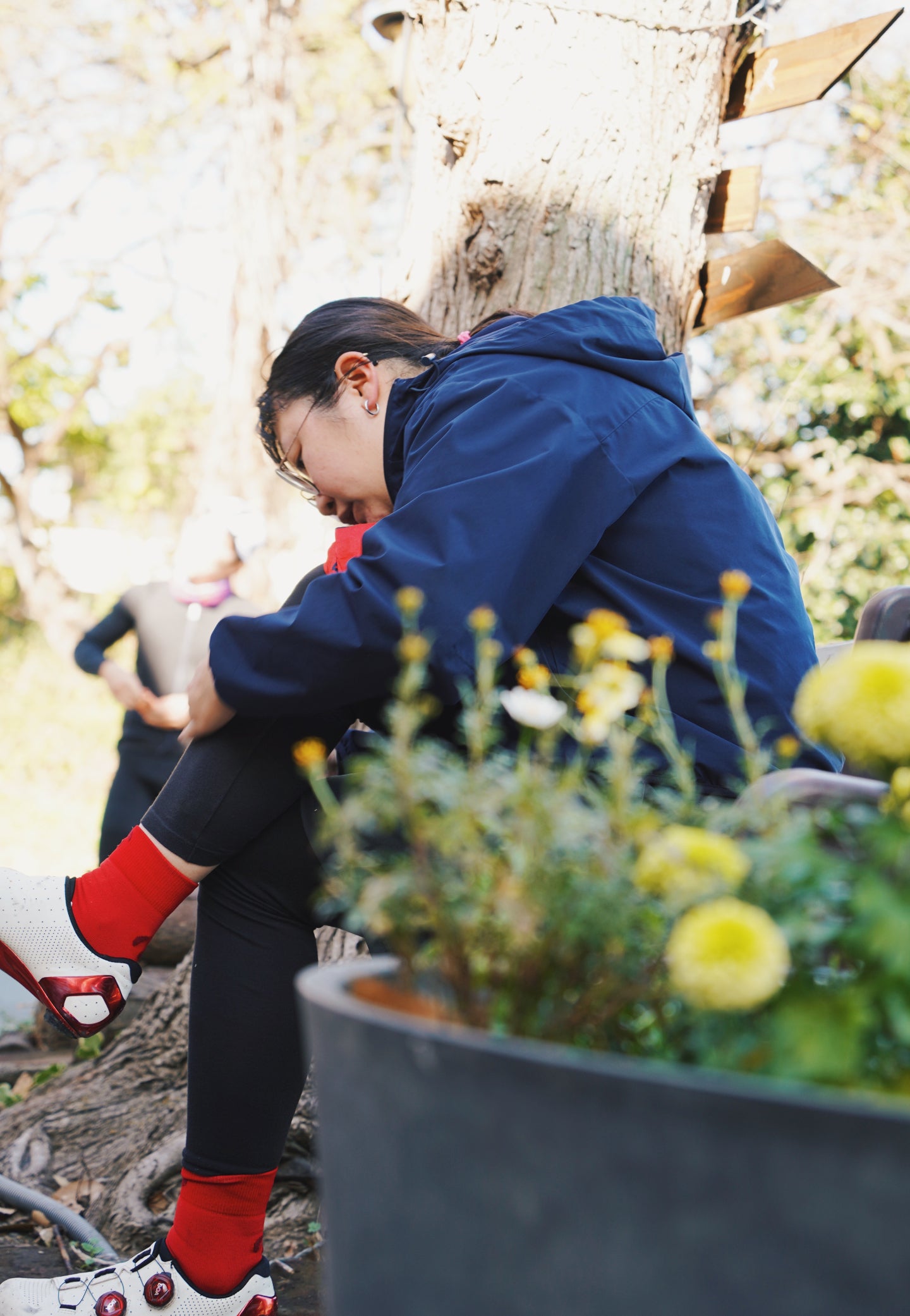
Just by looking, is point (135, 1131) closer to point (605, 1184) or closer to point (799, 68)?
point (605, 1184)

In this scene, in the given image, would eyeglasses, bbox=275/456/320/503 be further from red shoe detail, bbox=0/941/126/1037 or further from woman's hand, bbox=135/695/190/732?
woman's hand, bbox=135/695/190/732

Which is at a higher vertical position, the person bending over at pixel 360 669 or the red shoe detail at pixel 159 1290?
the person bending over at pixel 360 669

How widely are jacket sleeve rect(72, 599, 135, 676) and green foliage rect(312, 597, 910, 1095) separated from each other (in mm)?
3688

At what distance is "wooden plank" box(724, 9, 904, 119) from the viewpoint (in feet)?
7.84

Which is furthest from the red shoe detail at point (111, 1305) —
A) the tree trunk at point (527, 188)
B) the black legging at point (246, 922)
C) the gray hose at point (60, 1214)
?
the tree trunk at point (527, 188)

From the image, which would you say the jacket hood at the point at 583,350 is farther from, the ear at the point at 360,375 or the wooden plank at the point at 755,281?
the wooden plank at the point at 755,281

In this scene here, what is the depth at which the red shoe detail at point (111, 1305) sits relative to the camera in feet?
4.54

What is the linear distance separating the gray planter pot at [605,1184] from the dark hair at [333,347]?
1322mm

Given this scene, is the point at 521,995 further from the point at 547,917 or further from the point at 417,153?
the point at 417,153

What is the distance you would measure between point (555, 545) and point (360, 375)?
0.63m

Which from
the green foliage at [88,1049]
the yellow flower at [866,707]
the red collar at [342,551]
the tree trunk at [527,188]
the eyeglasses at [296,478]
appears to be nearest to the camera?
the yellow flower at [866,707]

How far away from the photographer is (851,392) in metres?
5.23

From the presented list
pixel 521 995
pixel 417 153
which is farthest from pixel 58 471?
pixel 521 995

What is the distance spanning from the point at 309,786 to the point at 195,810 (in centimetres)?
14
